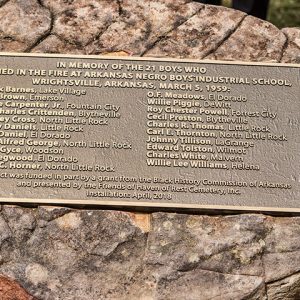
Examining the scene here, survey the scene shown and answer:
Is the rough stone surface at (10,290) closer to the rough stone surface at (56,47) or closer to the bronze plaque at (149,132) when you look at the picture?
the bronze plaque at (149,132)

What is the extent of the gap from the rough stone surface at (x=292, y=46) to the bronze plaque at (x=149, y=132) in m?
0.20

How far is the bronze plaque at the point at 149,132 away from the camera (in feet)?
12.5

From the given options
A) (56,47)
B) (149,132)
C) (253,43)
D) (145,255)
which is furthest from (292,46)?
(145,255)

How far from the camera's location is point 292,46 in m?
4.25

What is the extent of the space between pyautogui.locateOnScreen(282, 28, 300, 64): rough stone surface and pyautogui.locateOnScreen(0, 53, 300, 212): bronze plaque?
0.64ft

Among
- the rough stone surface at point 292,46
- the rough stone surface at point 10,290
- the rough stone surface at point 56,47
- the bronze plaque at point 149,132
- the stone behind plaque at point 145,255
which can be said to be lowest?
the rough stone surface at point 10,290

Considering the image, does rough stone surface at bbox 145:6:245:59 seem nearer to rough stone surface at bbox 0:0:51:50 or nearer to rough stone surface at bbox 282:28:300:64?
rough stone surface at bbox 282:28:300:64

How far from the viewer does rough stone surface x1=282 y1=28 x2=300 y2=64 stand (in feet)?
13.8

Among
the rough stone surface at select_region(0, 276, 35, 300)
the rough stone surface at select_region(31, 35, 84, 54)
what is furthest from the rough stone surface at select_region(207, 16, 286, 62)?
the rough stone surface at select_region(0, 276, 35, 300)

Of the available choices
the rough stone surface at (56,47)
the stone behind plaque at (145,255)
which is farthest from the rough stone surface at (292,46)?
the rough stone surface at (56,47)

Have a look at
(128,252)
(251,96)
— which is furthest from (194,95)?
(128,252)

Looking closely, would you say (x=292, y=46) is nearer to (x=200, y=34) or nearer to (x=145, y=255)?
(x=200, y=34)

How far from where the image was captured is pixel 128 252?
3742 millimetres

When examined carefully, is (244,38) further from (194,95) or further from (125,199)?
(125,199)
